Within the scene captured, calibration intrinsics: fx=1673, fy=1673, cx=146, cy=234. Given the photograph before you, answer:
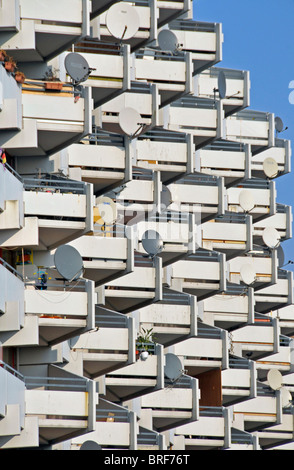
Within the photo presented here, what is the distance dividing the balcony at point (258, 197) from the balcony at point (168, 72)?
1077 cm

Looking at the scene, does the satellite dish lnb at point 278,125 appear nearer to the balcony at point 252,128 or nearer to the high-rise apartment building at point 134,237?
the high-rise apartment building at point 134,237

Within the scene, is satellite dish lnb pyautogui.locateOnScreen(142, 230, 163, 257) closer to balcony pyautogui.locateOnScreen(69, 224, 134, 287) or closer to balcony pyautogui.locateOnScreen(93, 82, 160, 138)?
balcony pyautogui.locateOnScreen(69, 224, 134, 287)

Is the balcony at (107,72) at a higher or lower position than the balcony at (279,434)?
higher

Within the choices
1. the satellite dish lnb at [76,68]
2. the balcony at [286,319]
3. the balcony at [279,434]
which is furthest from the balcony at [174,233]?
the balcony at [286,319]

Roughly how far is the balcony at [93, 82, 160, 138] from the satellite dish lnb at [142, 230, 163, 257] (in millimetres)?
3924

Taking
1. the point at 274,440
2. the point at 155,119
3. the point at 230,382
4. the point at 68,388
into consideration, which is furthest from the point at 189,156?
the point at 274,440

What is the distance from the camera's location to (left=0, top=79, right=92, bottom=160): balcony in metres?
46.3

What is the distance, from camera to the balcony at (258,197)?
73062mm

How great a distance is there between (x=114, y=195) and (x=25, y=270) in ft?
34.3

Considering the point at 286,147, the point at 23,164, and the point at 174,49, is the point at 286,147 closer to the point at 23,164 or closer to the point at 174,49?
the point at 174,49

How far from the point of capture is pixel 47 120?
158ft

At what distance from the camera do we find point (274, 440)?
7956 cm

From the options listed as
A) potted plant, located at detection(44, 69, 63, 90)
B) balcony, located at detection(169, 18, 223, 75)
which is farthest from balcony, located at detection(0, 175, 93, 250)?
balcony, located at detection(169, 18, 223, 75)

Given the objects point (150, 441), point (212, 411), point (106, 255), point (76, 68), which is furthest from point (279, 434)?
point (76, 68)
